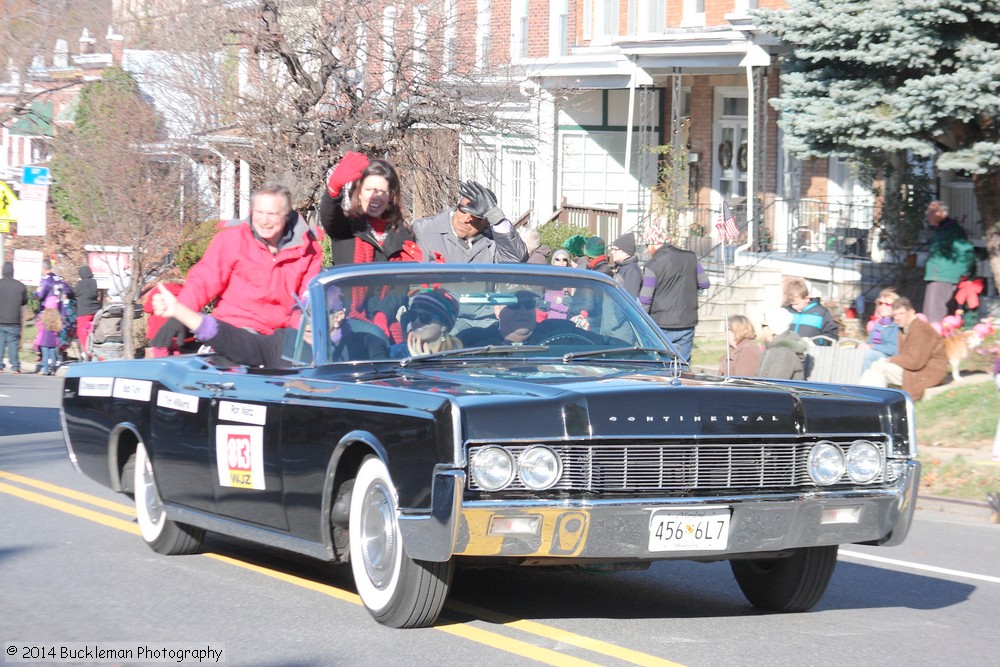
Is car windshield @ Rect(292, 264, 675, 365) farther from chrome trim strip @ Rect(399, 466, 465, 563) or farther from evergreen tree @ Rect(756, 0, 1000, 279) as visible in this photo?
evergreen tree @ Rect(756, 0, 1000, 279)

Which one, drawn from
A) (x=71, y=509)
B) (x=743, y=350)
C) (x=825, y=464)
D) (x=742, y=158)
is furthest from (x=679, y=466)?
(x=742, y=158)

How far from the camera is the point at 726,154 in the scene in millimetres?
30891

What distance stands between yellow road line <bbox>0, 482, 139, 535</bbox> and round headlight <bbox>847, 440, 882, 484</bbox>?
176 inches

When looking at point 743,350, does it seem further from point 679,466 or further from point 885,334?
point 679,466

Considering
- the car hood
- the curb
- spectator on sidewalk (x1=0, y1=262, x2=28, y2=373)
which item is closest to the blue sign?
spectator on sidewalk (x1=0, y1=262, x2=28, y2=373)

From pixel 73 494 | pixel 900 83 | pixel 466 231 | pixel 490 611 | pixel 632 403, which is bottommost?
pixel 73 494

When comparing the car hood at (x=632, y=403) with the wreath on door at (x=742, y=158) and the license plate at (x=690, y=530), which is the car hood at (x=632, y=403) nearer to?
the license plate at (x=690, y=530)

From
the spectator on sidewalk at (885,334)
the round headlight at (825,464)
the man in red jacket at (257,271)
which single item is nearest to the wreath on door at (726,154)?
the spectator on sidewalk at (885,334)

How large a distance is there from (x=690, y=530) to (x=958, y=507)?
674 cm

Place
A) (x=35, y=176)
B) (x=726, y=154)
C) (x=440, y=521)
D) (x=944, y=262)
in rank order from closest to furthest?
(x=440, y=521) < (x=944, y=262) < (x=35, y=176) < (x=726, y=154)

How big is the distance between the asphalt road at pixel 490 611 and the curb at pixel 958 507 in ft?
8.17

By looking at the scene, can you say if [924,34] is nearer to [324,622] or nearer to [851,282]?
[851,282]

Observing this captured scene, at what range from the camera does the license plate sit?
18.8 ft

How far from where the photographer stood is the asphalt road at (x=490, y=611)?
5.89 m
